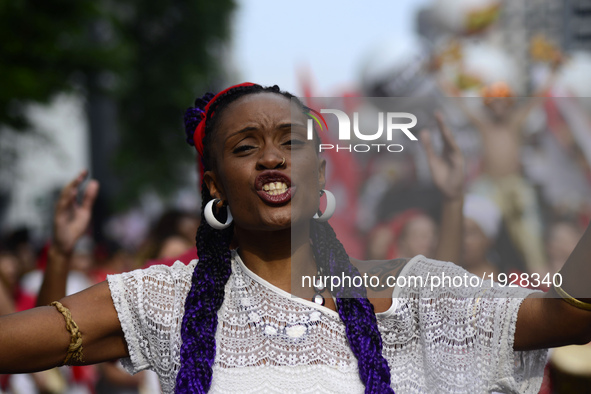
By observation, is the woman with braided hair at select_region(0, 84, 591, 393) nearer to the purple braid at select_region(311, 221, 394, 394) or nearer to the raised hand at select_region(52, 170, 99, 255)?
the purple braid at select_region(311, 221, 394, 394)

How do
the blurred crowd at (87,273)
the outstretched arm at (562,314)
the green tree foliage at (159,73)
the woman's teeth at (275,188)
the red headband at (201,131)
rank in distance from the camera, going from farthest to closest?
1. the green tree foliage at (159,73)
2. the blurred crowd at (87,273)
3. the red headband at (201,131)
4. the woman's teeth at (275,188)
5. the outstretched arm at (562,314)

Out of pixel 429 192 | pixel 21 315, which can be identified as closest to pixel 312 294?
pixel 429 192

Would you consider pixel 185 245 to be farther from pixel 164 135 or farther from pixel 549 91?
pixel 164 135

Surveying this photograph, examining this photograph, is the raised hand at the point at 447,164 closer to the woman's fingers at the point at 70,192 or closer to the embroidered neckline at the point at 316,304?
the embroidered neckline at the point at 316,304

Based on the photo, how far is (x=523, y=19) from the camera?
2.38 m

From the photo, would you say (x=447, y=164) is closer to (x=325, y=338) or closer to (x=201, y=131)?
(x=325, y=338)

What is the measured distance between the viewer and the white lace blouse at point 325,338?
197 centimetres

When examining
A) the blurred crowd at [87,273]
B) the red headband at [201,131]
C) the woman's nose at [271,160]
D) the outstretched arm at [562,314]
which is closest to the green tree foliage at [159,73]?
the blurred crowd at [87,273]

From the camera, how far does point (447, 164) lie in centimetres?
205

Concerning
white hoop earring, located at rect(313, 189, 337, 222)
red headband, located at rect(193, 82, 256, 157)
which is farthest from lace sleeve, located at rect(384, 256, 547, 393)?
red headband, located at rect(193, 82, 256, 157)

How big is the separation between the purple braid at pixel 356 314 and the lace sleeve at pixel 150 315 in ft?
1.37

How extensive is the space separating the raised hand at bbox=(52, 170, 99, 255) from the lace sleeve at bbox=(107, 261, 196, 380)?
0.71 meters

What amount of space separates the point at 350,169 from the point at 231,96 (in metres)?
0.44

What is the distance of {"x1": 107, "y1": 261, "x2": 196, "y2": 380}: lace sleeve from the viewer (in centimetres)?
210
